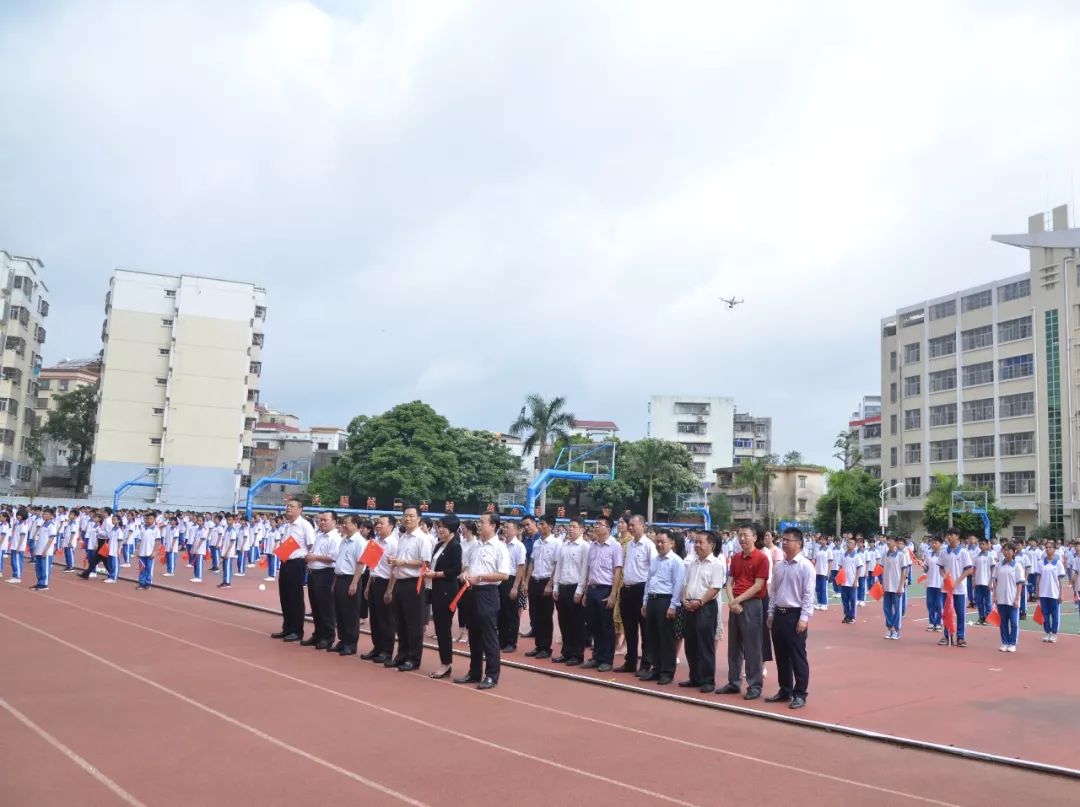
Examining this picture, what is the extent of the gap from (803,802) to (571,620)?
5.64m

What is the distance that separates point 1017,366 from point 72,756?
52660mm

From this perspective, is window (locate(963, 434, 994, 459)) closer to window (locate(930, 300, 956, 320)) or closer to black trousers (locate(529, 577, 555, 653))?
window (locate(930, 300, 956, 320))

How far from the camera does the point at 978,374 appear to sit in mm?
51531

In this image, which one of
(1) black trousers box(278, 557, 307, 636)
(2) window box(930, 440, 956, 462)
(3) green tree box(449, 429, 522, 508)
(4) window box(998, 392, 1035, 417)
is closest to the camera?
(1) black trousers box(278, 557, 307, 636)

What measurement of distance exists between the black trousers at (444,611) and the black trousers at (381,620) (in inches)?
33.1

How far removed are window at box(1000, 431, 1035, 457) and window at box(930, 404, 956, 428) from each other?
3.64m

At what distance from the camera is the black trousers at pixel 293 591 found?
11.7 m

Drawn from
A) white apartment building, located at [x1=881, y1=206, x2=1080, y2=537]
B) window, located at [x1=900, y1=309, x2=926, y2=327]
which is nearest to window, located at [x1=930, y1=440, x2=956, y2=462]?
white apartment building, located at [x1=881, y1=206, x2=1080, y2=537]

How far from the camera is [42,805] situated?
16.6 ft

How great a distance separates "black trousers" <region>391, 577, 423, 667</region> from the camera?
9.88 meters

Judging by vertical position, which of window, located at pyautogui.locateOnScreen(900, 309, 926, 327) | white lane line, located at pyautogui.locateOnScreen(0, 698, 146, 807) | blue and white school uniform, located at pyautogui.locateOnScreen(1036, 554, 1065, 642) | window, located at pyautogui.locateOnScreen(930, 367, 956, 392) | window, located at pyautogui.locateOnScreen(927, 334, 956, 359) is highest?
window, located at pyautogui.locateOnScreen(900, 309, 926, 327)

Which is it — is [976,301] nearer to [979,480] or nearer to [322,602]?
[979,480]

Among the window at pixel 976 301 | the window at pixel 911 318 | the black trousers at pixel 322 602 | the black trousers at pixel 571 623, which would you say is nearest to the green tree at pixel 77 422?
the black trousers at pixel 322 602

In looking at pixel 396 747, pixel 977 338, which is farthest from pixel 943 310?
pixel 396 747
